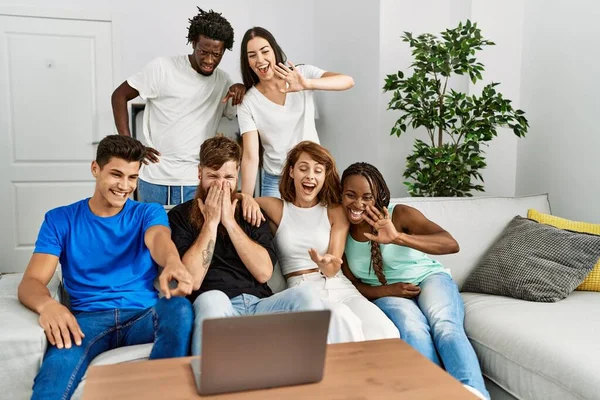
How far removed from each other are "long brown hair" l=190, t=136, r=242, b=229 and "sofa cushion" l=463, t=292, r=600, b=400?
1051 mm

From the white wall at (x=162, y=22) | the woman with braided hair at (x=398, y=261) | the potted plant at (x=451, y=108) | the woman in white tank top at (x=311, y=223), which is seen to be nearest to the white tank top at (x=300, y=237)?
the woman in white tank top at (x=311, y=223)

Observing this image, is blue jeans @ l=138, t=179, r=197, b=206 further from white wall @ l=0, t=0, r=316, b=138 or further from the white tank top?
white wall @ l=0, t=0, r=316, b=138

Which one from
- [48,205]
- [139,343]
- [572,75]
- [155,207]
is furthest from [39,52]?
[572,75]

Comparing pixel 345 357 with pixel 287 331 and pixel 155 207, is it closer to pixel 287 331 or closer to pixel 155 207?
pixel 287 331

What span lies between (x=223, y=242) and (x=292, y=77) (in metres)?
0.79

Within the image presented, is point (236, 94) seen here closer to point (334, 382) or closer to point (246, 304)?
point (246, 304)

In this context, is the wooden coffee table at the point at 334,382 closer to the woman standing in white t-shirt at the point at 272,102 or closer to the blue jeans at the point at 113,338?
the blue jeans at the point at 113,338

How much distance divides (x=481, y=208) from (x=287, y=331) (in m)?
1.75

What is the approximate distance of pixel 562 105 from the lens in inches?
122

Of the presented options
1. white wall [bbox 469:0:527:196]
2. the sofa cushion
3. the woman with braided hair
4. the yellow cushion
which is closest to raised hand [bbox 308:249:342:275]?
the woman with braided hair

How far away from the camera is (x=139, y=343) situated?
70.9 inches

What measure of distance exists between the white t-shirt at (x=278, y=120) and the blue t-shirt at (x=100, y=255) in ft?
2.39

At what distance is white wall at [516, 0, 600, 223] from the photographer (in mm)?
2883

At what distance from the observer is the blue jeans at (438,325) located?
5.83ft
